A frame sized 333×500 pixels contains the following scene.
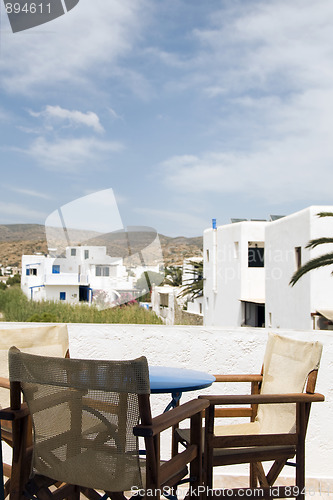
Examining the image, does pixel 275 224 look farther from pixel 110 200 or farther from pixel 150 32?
pixel 150 32

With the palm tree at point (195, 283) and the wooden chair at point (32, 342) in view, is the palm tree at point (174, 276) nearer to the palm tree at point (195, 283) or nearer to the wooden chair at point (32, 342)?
the palm tree at point (195, 283)

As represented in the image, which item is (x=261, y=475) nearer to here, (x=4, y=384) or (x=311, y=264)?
(x=4, y=384)

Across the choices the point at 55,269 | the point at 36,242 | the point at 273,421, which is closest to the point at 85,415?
the point at 273,421

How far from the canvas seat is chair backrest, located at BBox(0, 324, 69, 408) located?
25.6 inches

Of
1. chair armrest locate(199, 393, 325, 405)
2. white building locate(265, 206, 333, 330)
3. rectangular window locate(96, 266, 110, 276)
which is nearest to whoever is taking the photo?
chair armrest locate(199, 393, 325, 405)

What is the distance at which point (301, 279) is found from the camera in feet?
55.4

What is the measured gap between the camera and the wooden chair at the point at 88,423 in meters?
1.53

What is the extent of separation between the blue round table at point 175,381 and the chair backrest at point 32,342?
429 millimetres

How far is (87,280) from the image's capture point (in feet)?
90.4

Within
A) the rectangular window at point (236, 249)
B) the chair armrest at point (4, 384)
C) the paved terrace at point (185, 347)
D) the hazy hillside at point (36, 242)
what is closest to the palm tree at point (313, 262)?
the paved terrace at point (185, 347)

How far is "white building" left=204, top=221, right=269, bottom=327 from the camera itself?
25516 millimetres

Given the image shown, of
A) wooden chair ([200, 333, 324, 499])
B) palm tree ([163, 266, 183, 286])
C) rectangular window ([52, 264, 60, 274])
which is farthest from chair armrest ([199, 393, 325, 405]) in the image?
palm tree ([163, 266, 183, 286])

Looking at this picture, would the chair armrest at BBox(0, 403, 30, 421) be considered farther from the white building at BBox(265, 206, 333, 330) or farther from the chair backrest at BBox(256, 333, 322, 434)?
the white building at BBox(265, 206, 333, 330)

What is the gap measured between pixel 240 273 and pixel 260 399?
24043mm
